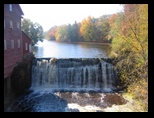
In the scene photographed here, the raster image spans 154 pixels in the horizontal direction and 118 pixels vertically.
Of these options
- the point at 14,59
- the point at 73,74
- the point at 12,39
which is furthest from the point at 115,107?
the point at 12,39

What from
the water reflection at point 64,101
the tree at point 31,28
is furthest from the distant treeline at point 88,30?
the water reflection at point 64,101

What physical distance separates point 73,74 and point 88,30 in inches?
1739

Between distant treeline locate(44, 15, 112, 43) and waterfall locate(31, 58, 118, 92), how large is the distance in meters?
30.5

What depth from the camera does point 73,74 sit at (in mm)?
19562

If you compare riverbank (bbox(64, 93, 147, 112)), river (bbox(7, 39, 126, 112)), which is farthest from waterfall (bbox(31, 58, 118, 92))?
riverbank (bbox(64, 93, 147, 112))

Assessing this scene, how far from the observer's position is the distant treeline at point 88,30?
54.3 meters

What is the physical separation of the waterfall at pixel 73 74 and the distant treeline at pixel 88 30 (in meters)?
30.5

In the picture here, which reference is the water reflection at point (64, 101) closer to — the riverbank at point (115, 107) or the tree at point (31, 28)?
the riverbank at point (115, 107)

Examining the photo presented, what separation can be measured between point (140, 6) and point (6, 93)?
1329cm

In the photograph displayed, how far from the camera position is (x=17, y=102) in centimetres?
1512

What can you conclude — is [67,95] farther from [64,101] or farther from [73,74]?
[73,74]

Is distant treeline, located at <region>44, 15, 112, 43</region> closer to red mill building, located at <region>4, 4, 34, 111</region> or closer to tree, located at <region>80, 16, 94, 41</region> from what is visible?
tree, located at <region>80, 16, 94, 41</region>
